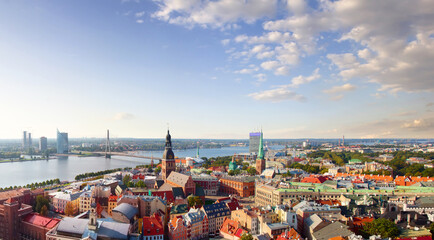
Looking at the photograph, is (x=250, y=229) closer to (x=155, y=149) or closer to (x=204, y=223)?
(x=204, y=223)

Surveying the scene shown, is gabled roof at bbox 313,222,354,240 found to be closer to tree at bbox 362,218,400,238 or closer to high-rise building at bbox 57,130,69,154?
tree at bbox 362,218,400,238

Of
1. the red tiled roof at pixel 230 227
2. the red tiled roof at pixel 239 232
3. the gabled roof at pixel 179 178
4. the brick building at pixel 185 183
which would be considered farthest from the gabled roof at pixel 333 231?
the gabled roof at pixel 179 178

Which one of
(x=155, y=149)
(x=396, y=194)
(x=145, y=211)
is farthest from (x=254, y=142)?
(x=145, y=211)

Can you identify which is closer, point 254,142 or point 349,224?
point 349,224

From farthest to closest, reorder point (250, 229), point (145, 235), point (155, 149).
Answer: point (155, 149), point (250, 229), point (145, 235)

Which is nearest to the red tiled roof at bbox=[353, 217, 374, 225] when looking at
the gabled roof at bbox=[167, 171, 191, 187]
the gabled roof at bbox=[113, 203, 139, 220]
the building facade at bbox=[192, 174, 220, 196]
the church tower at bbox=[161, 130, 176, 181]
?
the gabled roof at bbox=[113, 203, 139, 220]

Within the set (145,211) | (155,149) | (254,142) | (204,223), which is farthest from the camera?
(155,149)

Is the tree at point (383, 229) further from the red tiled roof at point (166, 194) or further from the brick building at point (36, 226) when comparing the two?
the brick building at point (36, 226)
